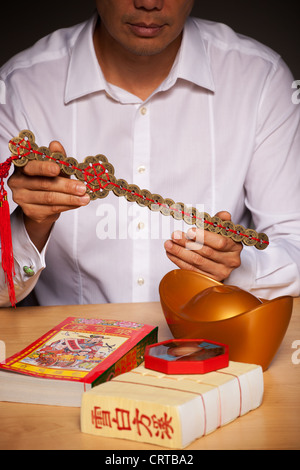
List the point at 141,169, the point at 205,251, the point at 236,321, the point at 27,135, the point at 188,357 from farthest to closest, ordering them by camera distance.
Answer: the point at 141,169, the point at 205,251, the point at 27,135, the point at 236,321, the point at 188,357

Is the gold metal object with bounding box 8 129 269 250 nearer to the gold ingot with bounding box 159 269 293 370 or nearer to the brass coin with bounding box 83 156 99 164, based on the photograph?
the brass coin with bounding box 83 156 99 164

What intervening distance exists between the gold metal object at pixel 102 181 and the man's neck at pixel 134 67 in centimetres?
74

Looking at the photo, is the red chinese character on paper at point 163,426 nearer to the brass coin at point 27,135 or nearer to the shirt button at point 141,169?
the brass coin at point 27,135

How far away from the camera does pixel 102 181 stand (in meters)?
1.33

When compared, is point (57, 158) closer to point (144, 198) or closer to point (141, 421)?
point (144, 198)

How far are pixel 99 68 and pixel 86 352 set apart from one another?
112 centimetres

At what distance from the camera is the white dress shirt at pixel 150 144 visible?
6.63ft

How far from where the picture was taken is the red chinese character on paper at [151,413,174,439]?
892 millimetres

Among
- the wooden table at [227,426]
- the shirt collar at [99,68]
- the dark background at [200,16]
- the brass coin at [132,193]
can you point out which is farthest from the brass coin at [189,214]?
the dark background at [200,16]

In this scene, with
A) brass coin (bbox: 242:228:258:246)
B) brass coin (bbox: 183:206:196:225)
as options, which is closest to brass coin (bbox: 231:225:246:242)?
brass coin (bbox: 242:228:258:246)

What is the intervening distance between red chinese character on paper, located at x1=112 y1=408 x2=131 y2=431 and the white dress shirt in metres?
1.12

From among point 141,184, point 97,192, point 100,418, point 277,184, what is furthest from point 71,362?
point 277,184

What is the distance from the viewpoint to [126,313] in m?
1.60
